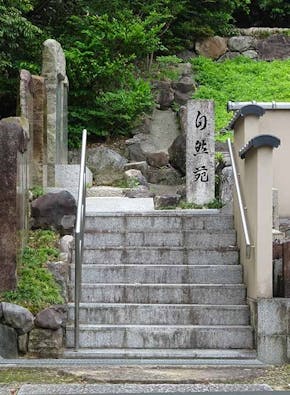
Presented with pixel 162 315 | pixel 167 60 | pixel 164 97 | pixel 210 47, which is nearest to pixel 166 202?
pixel 162 315

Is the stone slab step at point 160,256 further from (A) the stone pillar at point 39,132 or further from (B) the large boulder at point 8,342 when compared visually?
(A) the stone pillar at point 39,132

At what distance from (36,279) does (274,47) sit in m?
19.3

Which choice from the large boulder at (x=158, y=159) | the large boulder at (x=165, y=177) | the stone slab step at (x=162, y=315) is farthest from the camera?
the large boulder at (x=158, y=159)

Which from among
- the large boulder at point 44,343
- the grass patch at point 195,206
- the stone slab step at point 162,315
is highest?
the grass patch at point 195,206

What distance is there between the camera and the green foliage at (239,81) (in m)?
20.2

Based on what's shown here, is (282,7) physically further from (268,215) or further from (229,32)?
(268,215)

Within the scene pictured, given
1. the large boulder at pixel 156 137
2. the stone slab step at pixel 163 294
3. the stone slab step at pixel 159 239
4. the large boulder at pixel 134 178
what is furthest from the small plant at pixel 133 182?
the stone slab step at pixel 163 294

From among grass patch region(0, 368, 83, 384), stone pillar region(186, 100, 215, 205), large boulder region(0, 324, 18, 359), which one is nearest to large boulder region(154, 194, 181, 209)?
stone pillar region(186, 100, 215, 205)

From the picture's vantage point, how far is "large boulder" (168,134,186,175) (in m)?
16.0

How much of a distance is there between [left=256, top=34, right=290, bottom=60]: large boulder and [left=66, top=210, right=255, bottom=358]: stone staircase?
16.3 metres

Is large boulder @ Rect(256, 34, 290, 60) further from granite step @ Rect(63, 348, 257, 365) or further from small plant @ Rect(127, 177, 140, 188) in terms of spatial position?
granite step @ Rect(63, 348, 257, 365)

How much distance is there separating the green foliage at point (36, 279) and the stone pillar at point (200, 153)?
3904mm

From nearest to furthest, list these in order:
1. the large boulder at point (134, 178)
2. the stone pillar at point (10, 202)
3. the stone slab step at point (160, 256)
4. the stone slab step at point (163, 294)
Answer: the stone pillar at point (10, 202) < the stone slab step at point (163, 294) < the stone slab step at point (160, 256) < the large boulder at point (134, 178)

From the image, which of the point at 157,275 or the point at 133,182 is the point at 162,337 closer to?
the point at 157,275
